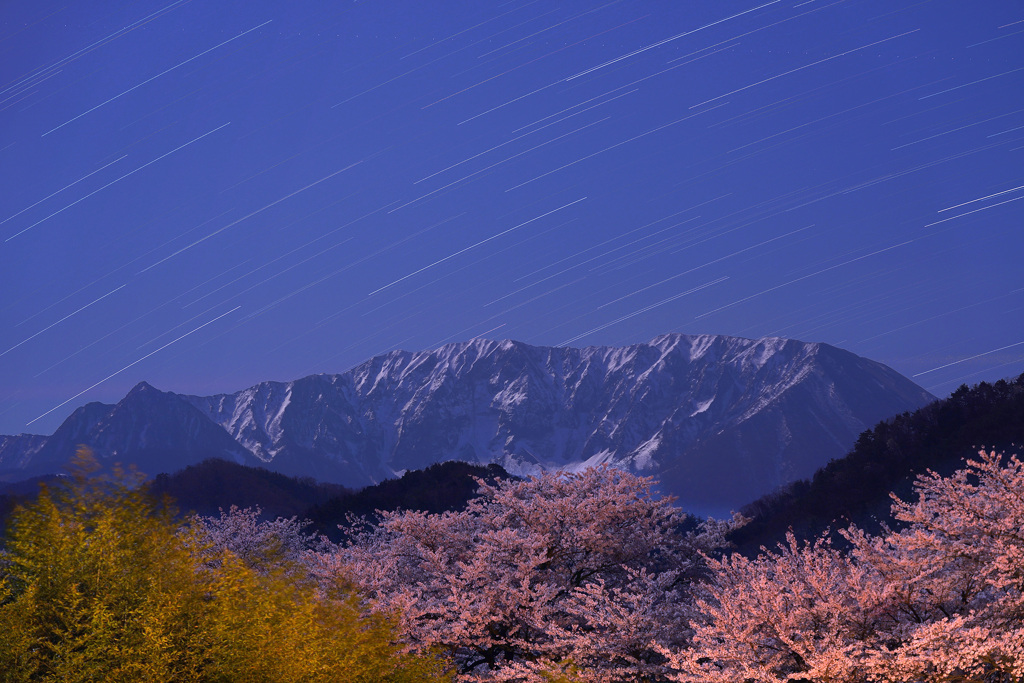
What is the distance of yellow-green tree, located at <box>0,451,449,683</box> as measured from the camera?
10.4 m

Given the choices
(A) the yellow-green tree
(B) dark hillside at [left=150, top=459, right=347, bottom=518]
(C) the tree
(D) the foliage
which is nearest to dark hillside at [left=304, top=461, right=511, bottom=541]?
(B) dark hillside at [left=150, top=459, right=347, bottom=518]

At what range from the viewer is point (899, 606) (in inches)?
580

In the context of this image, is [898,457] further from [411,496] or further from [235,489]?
[235,489]

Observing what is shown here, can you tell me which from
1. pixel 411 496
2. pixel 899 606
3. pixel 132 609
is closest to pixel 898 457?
pixel 411 496

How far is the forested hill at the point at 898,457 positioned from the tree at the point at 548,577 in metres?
47.9

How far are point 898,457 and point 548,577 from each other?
59.9 m

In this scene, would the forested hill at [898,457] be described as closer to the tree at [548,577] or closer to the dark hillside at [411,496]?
the dark hillside at [411,496]

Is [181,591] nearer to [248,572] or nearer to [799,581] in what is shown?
[248,572]

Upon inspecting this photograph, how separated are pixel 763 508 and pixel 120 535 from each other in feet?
267

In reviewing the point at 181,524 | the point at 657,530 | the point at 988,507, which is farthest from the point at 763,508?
the point at 181,524

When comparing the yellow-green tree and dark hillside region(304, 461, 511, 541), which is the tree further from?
dark hillside region(304, 461, 511, 541)

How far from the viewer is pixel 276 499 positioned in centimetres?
12675

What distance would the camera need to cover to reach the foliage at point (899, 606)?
1226cm

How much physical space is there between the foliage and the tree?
2.51m
